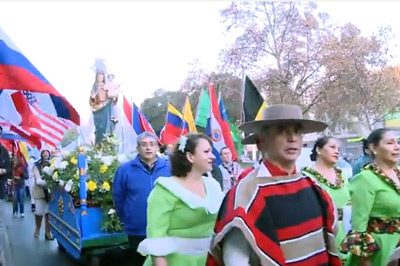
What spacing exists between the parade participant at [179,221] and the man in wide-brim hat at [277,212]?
3.18 ft

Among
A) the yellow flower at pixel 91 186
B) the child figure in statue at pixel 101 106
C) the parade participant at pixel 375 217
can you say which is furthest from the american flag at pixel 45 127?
the parade participant at pixel 375 217

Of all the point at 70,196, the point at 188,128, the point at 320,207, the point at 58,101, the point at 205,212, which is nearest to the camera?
the point at 320,207

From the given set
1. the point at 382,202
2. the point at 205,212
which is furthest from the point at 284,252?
the point at 382,202

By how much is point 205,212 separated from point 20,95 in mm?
6414

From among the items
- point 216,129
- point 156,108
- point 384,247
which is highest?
point 156,108

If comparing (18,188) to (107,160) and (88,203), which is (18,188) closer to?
(107,160)

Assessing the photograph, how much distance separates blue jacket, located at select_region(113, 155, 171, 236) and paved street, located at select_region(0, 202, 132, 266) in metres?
2.49

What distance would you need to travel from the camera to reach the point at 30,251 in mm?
8664

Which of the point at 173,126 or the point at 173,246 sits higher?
the point at 173,126

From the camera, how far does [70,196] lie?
7.09m

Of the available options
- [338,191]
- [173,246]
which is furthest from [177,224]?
[338,191]

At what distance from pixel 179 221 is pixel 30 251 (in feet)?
19.5

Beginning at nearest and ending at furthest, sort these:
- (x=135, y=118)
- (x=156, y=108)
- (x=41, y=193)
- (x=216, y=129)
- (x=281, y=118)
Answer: (x=281, y=118) < (x=41, y=193) < (x=216, y=129) < (x=135, y=118) < (x=156, y=108)

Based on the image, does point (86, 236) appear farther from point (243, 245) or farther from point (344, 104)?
point (344, 104)
